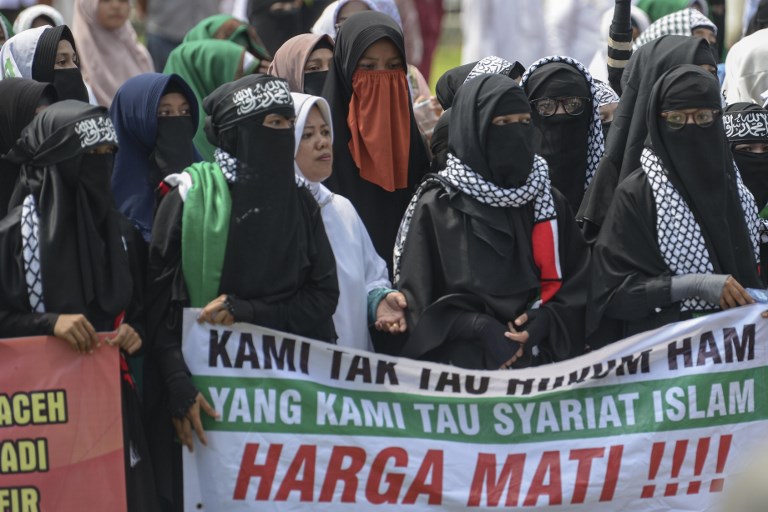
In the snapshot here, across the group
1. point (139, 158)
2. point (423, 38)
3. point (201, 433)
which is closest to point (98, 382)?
point (201, 433)

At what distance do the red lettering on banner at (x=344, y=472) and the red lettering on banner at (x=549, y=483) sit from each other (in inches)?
24.5

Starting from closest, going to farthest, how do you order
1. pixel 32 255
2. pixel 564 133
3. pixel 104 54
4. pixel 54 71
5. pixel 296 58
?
pixel 32 255, pixel 564 133, pixel 54 71, pixel 296 58, pixel 104 54

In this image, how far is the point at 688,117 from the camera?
5793 mm

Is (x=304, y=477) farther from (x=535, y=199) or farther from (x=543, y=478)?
(x=535, y=199)

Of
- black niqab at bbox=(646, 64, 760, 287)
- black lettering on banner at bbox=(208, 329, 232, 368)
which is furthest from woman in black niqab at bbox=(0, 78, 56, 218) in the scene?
black niqab at bbox=(646, 64, 760, 287)

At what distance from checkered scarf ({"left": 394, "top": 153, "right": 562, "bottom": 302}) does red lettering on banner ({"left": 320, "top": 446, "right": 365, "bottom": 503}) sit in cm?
78

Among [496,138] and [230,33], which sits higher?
[230,33]

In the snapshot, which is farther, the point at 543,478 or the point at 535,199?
the point at 535,199

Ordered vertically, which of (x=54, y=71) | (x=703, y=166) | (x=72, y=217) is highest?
(x=54, y=71)

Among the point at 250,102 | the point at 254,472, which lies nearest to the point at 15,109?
the point at 250,102

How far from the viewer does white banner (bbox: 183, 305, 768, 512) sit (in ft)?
17.7

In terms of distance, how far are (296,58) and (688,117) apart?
217 cm

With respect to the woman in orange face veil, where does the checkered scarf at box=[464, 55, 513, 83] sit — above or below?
above

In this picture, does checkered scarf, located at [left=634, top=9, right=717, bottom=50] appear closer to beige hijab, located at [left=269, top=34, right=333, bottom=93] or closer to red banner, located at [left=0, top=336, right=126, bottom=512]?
beige hijab, located at [left=269, top=34, right=333, bottom=93]
